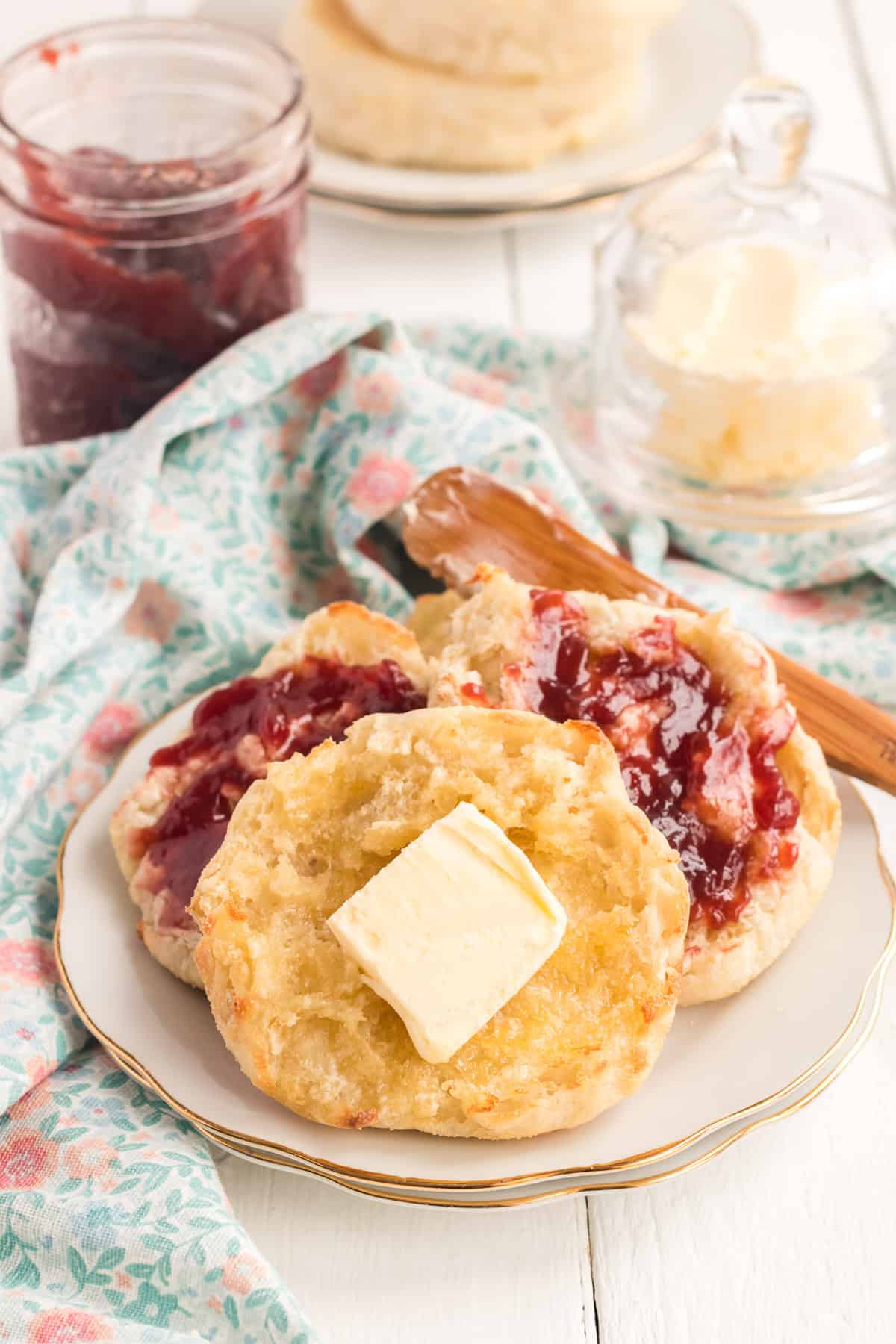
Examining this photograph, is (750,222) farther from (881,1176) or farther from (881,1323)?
(881,1323)

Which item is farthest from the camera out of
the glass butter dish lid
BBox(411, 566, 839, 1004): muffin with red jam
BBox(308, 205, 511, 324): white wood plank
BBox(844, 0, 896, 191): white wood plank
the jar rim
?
BBox(844, 0, 896, 191): white wood plank

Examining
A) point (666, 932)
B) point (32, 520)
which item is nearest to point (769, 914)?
point (666, 932)

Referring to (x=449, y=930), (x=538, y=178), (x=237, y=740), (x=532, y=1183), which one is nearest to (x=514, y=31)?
(x=538, y=178)

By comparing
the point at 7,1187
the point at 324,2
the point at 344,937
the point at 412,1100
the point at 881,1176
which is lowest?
the point at 881,1176

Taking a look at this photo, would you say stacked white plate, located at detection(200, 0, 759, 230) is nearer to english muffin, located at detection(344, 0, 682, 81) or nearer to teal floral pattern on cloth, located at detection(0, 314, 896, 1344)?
english muffin, located at detection(344, 0, 682, 81)

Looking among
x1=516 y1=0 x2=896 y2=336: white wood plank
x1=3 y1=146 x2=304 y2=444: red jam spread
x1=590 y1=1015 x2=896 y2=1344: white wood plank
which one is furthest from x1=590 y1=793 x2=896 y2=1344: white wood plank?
x1=516 y1=0 x2=896 y2=336: white wood plank

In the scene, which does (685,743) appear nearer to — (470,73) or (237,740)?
(237,740)
